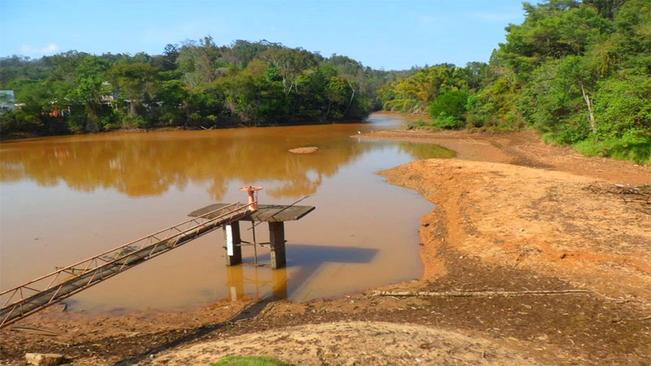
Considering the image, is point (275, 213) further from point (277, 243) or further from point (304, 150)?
point (304, 150)

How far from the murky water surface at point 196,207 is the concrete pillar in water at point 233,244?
24 cm

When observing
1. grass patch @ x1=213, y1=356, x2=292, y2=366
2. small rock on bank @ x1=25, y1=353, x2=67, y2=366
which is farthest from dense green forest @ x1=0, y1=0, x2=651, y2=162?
small rock on bank @ x1=25, y1=353, x2=67, y2=366

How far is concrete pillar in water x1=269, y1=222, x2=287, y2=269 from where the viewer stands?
1186cm

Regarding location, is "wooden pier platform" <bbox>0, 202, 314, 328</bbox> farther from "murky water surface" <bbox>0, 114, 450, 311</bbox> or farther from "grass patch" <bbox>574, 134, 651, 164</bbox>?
"grass patch" <bbox>574, 134, 651, 164</bbox>

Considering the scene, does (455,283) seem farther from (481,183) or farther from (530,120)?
(530,120)

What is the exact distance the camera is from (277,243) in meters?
12.0

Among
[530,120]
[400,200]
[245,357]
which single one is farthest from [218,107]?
[245,357]

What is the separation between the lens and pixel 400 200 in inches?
774

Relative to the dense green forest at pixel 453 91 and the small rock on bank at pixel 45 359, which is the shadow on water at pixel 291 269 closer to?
the small rock on bank at pixel 45 359

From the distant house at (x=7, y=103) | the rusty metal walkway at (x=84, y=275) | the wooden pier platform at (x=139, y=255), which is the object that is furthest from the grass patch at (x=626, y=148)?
the distant house at (x=7, y=103)

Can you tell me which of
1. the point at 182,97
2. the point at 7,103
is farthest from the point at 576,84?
the point at 7,103

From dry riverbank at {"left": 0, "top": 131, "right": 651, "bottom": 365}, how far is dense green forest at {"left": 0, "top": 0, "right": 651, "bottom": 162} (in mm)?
11820

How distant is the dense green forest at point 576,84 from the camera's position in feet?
73.3

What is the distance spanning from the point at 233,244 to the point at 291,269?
1.54 metres
